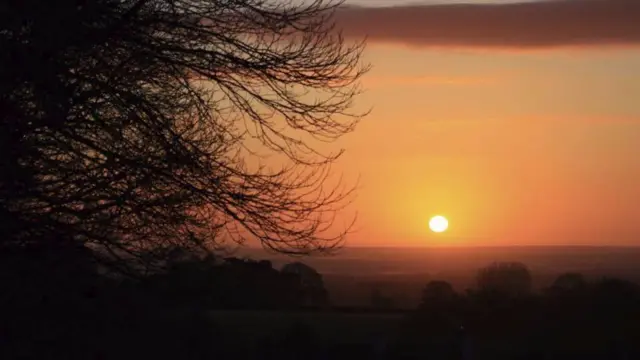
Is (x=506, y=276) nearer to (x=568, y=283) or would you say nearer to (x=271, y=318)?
(x=568, y=283)

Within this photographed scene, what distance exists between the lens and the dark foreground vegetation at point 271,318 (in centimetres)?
907

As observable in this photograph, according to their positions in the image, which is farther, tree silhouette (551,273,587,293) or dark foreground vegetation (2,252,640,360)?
tree silhouette (551,273,587,293)

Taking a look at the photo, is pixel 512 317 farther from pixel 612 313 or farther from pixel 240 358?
pixel 240 358

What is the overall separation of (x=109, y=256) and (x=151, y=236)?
375 mm

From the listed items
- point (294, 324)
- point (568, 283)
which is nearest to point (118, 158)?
point (294, 324)

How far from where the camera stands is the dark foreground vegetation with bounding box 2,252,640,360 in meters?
9.07

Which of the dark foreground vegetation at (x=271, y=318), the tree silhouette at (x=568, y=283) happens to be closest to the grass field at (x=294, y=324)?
the dark foreground vegetation at (x=271, y=318)

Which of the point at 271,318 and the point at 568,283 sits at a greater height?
the point at 568,283

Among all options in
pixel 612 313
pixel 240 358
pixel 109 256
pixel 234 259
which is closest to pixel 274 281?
pixel 240 358

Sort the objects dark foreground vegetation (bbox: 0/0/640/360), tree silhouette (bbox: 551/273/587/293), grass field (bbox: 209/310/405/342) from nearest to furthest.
Answer: dark foreground vegetation (bbox: 0/0/640/360) < grass field (bbox: 209/310/405/342) < tree silhouette (bbox: 551/273/587/293)

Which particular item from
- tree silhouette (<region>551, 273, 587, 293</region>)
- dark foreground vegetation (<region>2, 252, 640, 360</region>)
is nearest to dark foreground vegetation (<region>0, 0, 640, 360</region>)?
dark foreground vegetation (<region>2, 252, 640, 360</region>)

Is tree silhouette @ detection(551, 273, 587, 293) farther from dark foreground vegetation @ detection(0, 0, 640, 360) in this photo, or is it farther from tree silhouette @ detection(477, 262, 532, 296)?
dark foreground vegetation @ detection(0, 0, 640, 360)

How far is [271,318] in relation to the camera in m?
14.3

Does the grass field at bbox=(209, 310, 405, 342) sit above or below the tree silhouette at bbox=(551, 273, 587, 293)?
below
